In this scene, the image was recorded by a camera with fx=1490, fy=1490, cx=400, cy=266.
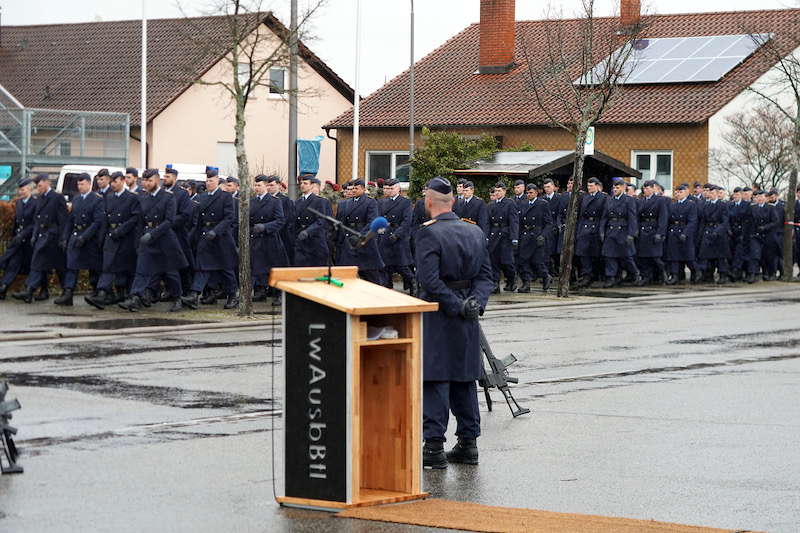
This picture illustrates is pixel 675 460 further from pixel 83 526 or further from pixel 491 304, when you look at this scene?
pixel 491 304

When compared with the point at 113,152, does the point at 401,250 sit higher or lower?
lower

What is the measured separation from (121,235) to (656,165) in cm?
2566

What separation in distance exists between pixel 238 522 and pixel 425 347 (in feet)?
7.47

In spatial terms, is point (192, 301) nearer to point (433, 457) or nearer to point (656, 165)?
point (433, 457)

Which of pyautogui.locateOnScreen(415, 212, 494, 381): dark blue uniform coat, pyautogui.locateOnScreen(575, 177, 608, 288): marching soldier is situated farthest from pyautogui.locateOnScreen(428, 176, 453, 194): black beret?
pyautogui.locateOnScreen(575, 177, 608, 288): marching soldier

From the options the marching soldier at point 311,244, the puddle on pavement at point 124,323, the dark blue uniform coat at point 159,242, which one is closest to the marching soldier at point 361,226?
the marching soldier at point 311,244

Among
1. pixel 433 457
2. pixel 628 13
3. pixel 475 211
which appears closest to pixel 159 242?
pixel 475 211

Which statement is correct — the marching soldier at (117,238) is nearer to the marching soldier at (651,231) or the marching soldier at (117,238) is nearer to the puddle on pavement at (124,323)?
the puddle on pavement at (124,323)

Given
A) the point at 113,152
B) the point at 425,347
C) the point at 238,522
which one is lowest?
the point at 238,522

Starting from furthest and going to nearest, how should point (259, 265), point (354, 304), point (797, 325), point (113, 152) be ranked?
point (113, 152) < point (259, 265) < point (797, 325) < point (354, 304)

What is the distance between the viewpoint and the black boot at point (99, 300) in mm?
21438

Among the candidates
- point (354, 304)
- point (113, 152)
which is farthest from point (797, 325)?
point (113, 152)

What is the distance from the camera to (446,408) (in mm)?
9734

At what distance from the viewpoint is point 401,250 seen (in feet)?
80.1
